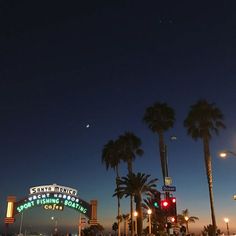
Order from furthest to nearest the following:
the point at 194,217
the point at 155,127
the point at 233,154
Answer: the point at 194,217, the point at 155,127, the point at 233,154

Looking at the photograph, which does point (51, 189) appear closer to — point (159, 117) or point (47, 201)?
point (47, 201)

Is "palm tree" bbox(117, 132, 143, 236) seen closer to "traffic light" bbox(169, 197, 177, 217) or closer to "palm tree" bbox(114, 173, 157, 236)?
"palm tree" bbox(114, 173, 157, 236)

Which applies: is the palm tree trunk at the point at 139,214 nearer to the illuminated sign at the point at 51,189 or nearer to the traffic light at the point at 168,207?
the illuminated sign at the point at 51,189

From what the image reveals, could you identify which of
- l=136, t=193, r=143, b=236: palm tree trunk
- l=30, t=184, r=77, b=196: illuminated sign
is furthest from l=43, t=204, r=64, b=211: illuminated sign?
l=136, t=193, r=143, b=236: palm tree trunk

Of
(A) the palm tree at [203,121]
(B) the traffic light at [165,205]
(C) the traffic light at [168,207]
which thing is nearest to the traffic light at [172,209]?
(C) the traffic light at [168,207]

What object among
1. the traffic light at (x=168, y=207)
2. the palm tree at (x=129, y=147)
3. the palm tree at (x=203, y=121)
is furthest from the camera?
the palm tree at (x=129, y=147)

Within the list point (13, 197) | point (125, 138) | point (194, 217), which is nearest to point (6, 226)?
point (13, 197)

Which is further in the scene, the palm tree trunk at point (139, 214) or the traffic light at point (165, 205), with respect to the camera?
the palm tree trunk at point (139, 214)

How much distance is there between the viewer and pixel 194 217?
109 meters

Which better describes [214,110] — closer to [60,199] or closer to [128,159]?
[128,159]

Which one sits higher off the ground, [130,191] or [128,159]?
[128,159]

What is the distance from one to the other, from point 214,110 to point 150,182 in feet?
50.3

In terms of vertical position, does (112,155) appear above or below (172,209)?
above

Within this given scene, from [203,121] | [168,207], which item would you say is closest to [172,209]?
[168,207]
